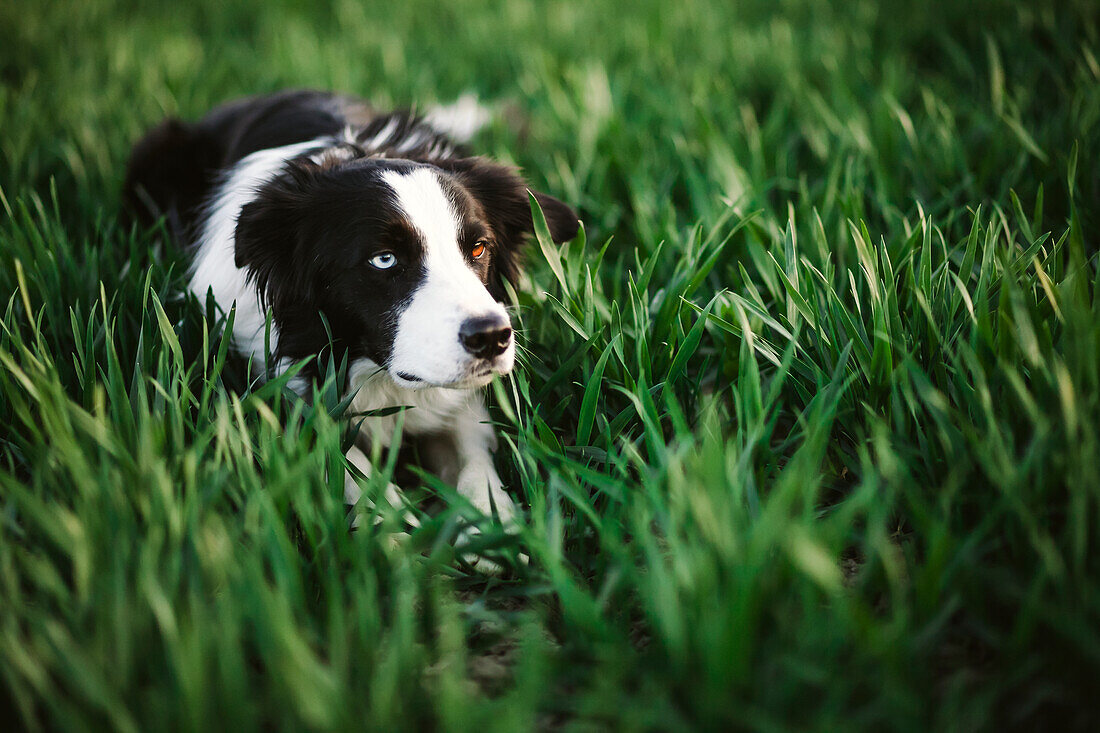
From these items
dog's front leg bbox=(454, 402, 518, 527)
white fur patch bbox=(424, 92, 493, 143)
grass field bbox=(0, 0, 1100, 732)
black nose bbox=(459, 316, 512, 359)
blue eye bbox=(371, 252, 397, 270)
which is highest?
white fur patch bbox=(424, 92, 493, 143)

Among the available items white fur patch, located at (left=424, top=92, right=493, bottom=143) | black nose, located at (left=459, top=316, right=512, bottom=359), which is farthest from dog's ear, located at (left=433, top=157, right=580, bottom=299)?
white fur patch, located at (left=424, top=92, right=493, bottom=143)

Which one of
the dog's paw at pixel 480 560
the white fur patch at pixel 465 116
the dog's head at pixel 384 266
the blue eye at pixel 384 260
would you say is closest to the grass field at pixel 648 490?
the dog's paw at pixel 480 560

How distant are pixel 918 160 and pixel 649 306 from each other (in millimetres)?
1335

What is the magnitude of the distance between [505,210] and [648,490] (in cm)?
100

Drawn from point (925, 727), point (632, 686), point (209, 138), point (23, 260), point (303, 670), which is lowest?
point (632, 686)

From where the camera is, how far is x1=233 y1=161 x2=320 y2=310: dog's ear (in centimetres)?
180

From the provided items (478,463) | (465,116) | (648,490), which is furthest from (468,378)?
(465,116)

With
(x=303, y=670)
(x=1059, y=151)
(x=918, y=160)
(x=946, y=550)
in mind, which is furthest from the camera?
(x=918, y=160)

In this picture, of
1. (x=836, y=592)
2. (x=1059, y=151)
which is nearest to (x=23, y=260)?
(x=836, y=592)

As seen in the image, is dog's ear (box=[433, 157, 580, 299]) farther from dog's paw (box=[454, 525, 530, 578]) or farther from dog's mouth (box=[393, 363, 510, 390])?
dog's paw (box=[454, 525, 530, 578])

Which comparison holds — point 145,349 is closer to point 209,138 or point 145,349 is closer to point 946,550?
point 209,138

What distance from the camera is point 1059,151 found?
2.52 m

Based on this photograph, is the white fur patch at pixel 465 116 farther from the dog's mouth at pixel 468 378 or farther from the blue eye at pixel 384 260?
the dog's mouth at pixel 468 378

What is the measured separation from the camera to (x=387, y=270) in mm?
1733
